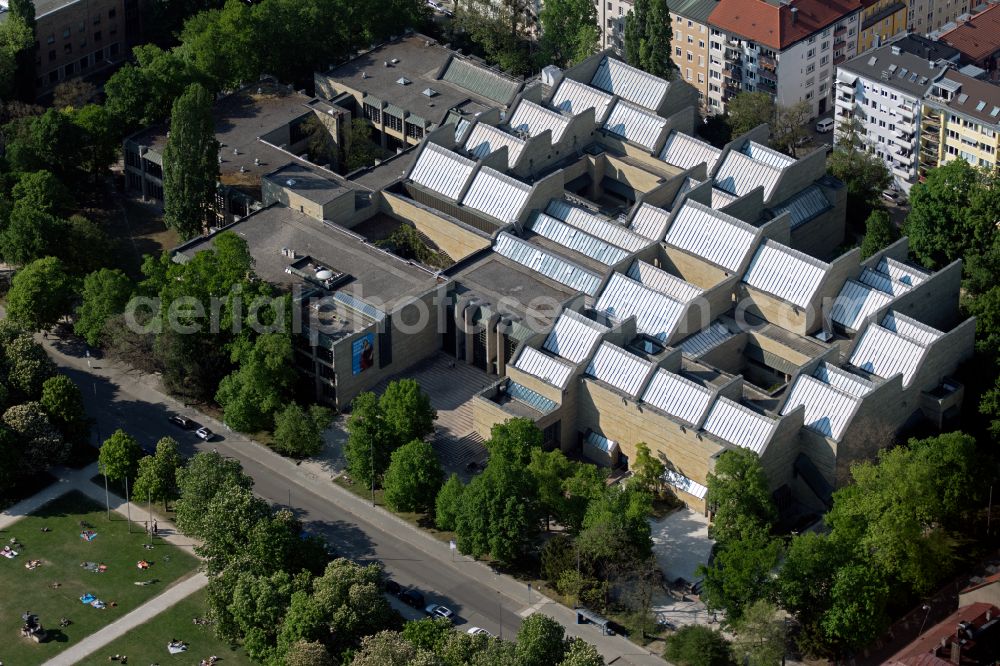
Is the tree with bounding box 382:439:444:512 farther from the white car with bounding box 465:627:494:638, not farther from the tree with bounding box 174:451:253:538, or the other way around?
the white car with bounding box 465:627:494:638

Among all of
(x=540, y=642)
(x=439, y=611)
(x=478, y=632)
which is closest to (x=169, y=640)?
(x=439, y=611)

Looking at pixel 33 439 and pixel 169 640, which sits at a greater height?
pixel 33 439

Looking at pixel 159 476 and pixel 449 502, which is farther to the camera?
pixel 159 476

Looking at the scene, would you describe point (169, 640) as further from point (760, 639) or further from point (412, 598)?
point (760, 639)

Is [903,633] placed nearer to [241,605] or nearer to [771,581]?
[771,581]

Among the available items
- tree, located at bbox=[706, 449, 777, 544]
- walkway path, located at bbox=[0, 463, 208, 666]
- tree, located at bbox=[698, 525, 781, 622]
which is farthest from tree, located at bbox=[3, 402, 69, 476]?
tree, located at bbox=[698, 525, 781, 622]
